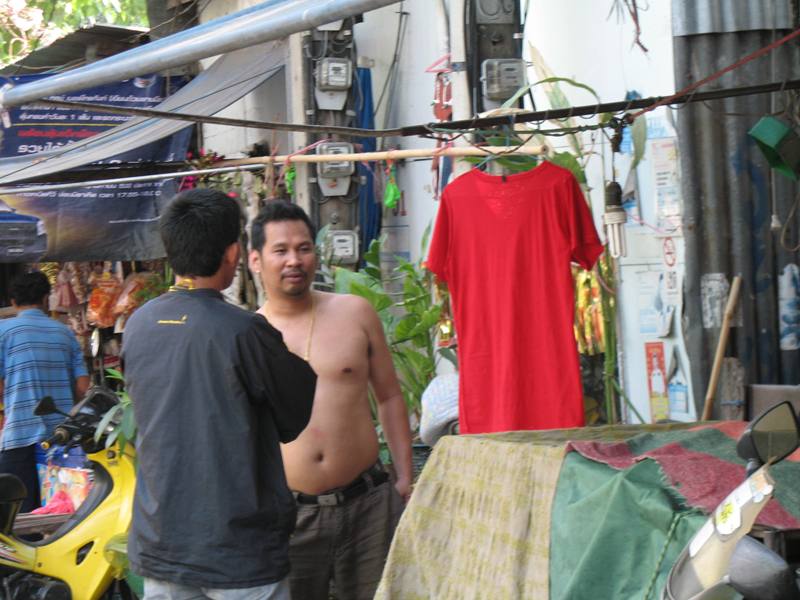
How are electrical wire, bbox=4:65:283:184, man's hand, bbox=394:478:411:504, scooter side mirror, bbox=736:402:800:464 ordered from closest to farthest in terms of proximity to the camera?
1. scooter side mirror, bbox=736:402:800:464
2. man's hand, bbox=394:478:411:504
3. electrical wire, bbox=4:65:283:184

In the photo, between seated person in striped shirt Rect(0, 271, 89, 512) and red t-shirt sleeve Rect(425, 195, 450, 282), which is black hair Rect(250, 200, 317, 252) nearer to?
red t-shirt sleeve Rect(425, 195, 450, 282)

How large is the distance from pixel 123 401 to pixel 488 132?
2.41m

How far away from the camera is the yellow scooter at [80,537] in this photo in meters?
6.22

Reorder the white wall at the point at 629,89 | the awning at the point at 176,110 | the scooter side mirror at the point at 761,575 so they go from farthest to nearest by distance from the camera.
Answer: the awning at the point at 176,110 → the white wall at the point at 629,89 → the scooter side mirror at the point at 761,575

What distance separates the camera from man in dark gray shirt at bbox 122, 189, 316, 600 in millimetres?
3846

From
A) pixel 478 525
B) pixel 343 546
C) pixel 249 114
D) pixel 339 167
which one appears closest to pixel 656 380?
pixel 343 546

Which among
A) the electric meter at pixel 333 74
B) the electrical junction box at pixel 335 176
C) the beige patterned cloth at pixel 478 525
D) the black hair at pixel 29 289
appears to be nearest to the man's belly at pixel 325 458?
the beige patterned cloth at pixel 478 525

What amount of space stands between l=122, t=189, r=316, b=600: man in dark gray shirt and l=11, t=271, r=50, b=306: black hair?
465 cm

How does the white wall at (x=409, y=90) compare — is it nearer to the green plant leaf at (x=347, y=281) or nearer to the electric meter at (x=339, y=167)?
the electric meter at (x=339, y=167)

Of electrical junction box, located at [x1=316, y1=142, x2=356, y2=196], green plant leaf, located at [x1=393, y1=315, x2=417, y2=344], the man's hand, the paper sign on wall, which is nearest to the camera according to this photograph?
the man's hand

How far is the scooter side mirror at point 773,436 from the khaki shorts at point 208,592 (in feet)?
6.14

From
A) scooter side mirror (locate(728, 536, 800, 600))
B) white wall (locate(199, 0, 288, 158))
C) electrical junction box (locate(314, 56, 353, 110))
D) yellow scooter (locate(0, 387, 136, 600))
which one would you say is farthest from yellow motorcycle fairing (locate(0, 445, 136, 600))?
white wall (locate(199, 0, 288, 158))

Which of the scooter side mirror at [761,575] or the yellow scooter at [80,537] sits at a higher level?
the scooter side mirror at [761,575]

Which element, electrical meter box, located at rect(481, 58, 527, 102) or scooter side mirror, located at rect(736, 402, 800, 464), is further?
electrical meter box, located at rect(481, 58, 527, 102)
